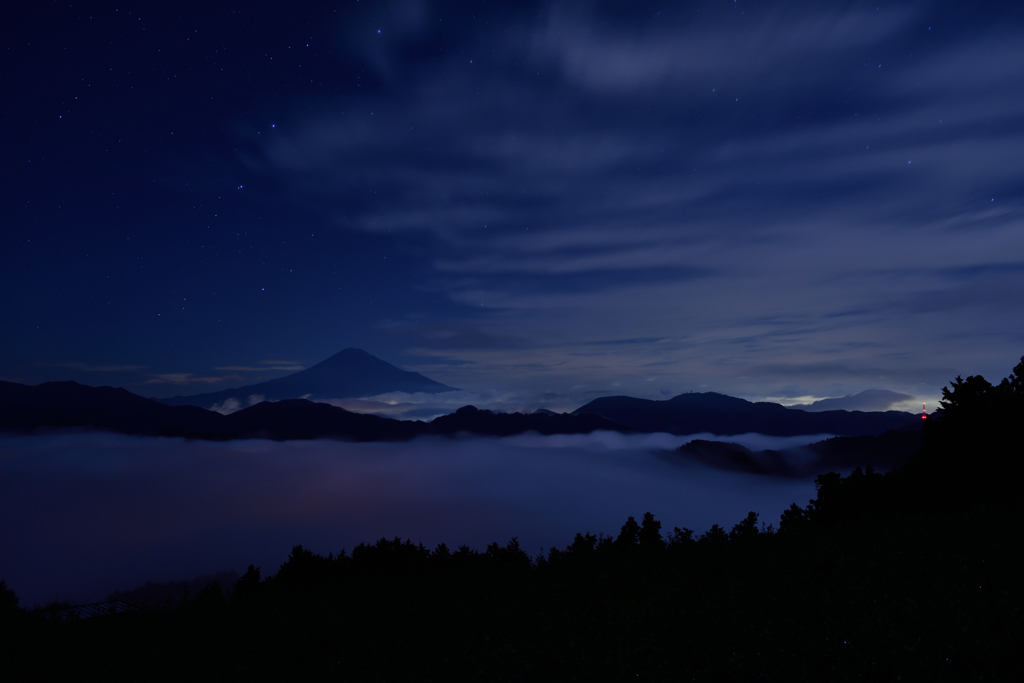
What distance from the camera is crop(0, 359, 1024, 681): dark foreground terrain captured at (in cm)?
670

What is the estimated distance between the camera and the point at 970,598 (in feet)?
23.6

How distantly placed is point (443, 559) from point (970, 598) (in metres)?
41.0

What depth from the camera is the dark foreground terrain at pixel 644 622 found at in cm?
670

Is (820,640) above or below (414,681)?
above

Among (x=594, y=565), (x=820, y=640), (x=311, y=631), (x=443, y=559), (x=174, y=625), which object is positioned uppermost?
(x=820, y=640)

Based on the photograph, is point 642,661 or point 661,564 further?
point 661,564

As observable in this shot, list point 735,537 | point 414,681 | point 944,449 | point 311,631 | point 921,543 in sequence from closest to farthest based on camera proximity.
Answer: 1. point 414,681
2. point 921,543
3. point 311,631
4. point 735,537
5. point 944,449

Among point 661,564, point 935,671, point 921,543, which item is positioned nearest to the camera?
point 935,671

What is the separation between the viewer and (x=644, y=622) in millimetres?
9031

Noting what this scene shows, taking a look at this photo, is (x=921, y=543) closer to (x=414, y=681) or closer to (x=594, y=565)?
(x=594, y=565)

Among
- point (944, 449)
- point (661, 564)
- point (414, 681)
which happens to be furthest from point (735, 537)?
point (944, 449)

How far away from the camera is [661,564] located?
14039 mm

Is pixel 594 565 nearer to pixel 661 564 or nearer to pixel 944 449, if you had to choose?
pixel 661 564

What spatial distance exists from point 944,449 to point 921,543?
22312 millimetres
